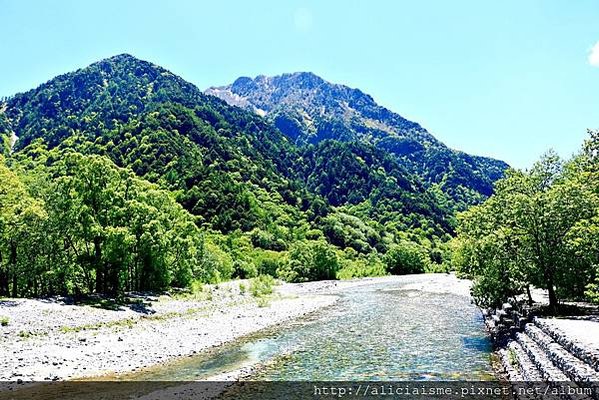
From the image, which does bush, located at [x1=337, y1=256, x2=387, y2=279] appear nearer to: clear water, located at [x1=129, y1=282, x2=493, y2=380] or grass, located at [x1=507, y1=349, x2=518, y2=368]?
clear water, located at [x1=129, y1=282, x2=493, y2=380]

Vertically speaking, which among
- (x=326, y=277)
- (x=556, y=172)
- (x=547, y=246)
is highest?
(x=556, y=172)

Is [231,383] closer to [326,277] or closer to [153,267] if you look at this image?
[153,267]

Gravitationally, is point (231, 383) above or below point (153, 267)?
below

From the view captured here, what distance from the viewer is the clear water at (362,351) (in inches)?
906

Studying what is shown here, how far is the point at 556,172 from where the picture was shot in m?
41.3

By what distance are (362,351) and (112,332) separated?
1734 cm

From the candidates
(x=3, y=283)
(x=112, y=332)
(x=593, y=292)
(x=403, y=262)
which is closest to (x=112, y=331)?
(x=112, y=332)

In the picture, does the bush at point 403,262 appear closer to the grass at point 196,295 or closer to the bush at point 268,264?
the bush at point 268,264

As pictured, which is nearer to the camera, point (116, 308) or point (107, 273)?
point (116, 308)

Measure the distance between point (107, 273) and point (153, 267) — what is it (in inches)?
296

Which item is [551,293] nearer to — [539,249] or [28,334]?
[539,249]

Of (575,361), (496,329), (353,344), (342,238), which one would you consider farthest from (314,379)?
(342,238)

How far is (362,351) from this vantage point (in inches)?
1106

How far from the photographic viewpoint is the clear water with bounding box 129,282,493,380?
2302cm
